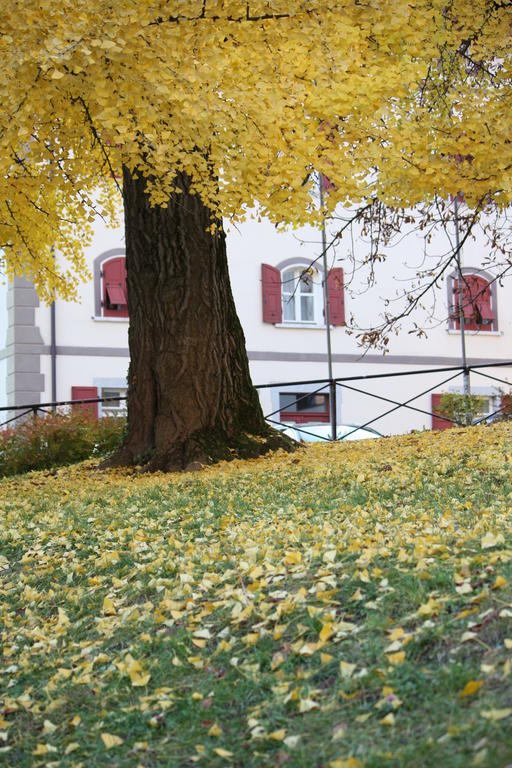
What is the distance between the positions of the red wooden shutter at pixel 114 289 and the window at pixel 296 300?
315 centimetres

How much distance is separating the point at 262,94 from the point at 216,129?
55cm

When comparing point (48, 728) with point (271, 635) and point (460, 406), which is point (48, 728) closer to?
point (271, 635)

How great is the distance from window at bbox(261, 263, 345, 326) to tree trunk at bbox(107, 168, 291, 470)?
1047 cm

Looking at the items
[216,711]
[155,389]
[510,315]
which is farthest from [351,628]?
[510,315]

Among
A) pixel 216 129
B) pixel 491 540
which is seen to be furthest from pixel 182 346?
pixel 491 540

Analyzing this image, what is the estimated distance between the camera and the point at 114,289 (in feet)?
60.9

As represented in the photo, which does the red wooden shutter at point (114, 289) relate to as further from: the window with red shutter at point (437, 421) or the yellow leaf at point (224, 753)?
the yellow leaf at point (224, 753)

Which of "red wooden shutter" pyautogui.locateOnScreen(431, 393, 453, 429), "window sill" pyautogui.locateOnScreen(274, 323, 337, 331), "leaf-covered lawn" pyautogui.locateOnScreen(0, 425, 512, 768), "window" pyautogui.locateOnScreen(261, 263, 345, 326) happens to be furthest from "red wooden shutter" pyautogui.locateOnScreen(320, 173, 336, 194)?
"red wooden shutter" pyautogui.locateOnScreen(431, 393, 453, 429)

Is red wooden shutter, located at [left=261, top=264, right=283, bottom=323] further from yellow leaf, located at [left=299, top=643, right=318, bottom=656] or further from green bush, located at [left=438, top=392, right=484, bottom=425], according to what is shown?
yellow leaf, located at [left=299, top=643, right=318, bottom=656]

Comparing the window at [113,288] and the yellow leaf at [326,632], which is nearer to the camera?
the yellow leaf at [326,632]

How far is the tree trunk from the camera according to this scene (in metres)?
8.60

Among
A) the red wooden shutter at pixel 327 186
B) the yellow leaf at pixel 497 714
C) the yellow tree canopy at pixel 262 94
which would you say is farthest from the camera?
the red wooden shutter at pixel 327 186

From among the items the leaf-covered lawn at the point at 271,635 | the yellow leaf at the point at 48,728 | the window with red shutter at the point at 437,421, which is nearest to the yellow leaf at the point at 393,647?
the leaf-covered lawn at the point at 271,635

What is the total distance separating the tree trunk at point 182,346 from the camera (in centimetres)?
860
